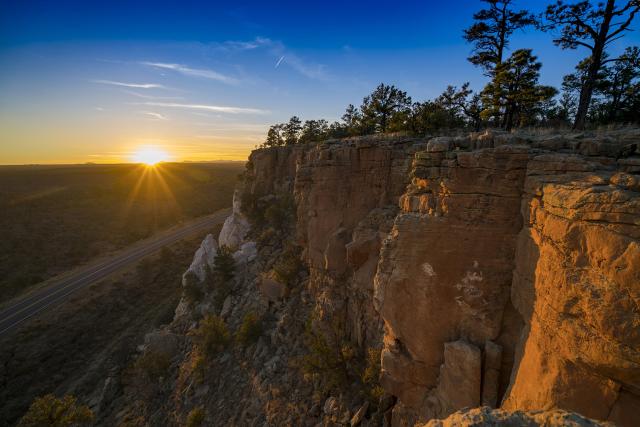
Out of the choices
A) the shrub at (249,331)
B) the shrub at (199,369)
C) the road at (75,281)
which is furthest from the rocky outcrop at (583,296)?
the road at (75,281)

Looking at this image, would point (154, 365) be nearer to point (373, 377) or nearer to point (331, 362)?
point (331, 362)

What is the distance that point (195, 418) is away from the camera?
55.4 ft

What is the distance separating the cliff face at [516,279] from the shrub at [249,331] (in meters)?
11.5

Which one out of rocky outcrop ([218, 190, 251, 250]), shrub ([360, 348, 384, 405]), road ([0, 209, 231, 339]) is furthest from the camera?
→ road ([0, 209, 231, 339])

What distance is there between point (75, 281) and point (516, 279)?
180 ft

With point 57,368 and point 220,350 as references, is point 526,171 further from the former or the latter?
point 57,368

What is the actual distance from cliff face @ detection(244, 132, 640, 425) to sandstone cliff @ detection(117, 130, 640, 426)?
35 millimetres

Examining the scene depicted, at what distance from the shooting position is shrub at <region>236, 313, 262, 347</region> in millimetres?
20297

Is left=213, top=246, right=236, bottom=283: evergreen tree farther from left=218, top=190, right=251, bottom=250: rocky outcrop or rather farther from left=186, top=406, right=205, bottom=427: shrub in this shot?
left=186, top=406, right=205, bottom=427: shrub

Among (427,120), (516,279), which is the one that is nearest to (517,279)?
(516,279)

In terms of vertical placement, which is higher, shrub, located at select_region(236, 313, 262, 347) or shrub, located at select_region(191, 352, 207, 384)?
shrub, located at select_region(236, 313, 262, 347)

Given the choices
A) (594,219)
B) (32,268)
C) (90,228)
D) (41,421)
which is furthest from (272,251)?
(90,228)

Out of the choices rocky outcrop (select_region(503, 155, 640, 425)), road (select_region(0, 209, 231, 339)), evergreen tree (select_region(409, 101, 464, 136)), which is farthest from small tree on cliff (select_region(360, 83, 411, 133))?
road (select_region(0, 209, 231, 339))

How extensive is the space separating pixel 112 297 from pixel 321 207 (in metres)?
35.4
